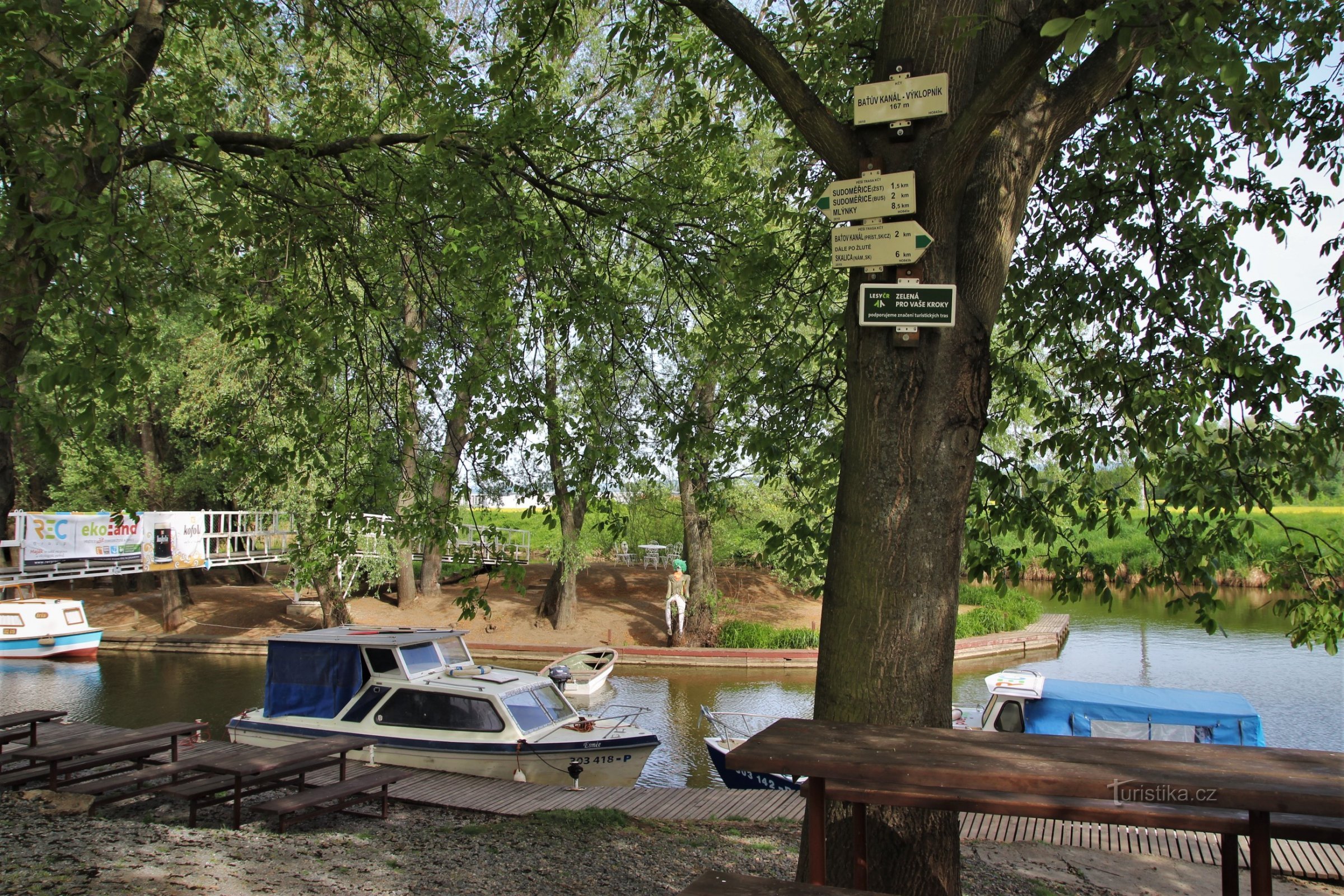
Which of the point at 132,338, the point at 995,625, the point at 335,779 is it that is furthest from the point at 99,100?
the point at 995,625

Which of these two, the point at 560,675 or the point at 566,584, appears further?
the point at 566,584

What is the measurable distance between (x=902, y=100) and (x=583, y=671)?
1776cm

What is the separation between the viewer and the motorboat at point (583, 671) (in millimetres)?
19359

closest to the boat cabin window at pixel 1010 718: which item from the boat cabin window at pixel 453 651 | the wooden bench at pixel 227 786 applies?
the boat cabin window at pixel 453 651

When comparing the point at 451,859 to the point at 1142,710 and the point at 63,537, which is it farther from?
the point at 63,537

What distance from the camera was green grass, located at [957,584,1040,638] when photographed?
2678 cm

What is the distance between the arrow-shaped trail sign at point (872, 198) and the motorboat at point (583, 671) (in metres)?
15.5

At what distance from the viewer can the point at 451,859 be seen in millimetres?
7488

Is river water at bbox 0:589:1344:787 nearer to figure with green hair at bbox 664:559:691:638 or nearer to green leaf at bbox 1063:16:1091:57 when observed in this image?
figure with green hair at bbox 664:559:691:638

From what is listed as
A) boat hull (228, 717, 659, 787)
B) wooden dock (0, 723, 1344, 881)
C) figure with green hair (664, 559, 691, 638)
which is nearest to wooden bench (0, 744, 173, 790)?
wooden dock (0, 723, 1344, 881)

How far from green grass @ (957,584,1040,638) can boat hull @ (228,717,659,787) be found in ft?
50.6

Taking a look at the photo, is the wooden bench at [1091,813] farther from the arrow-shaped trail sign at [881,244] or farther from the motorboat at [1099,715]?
the motorboat at [1099,715]

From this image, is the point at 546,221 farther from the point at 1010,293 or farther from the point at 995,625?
the point at 995,625

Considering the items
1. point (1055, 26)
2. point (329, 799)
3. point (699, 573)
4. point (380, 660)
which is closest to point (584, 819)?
point (329, 799)
